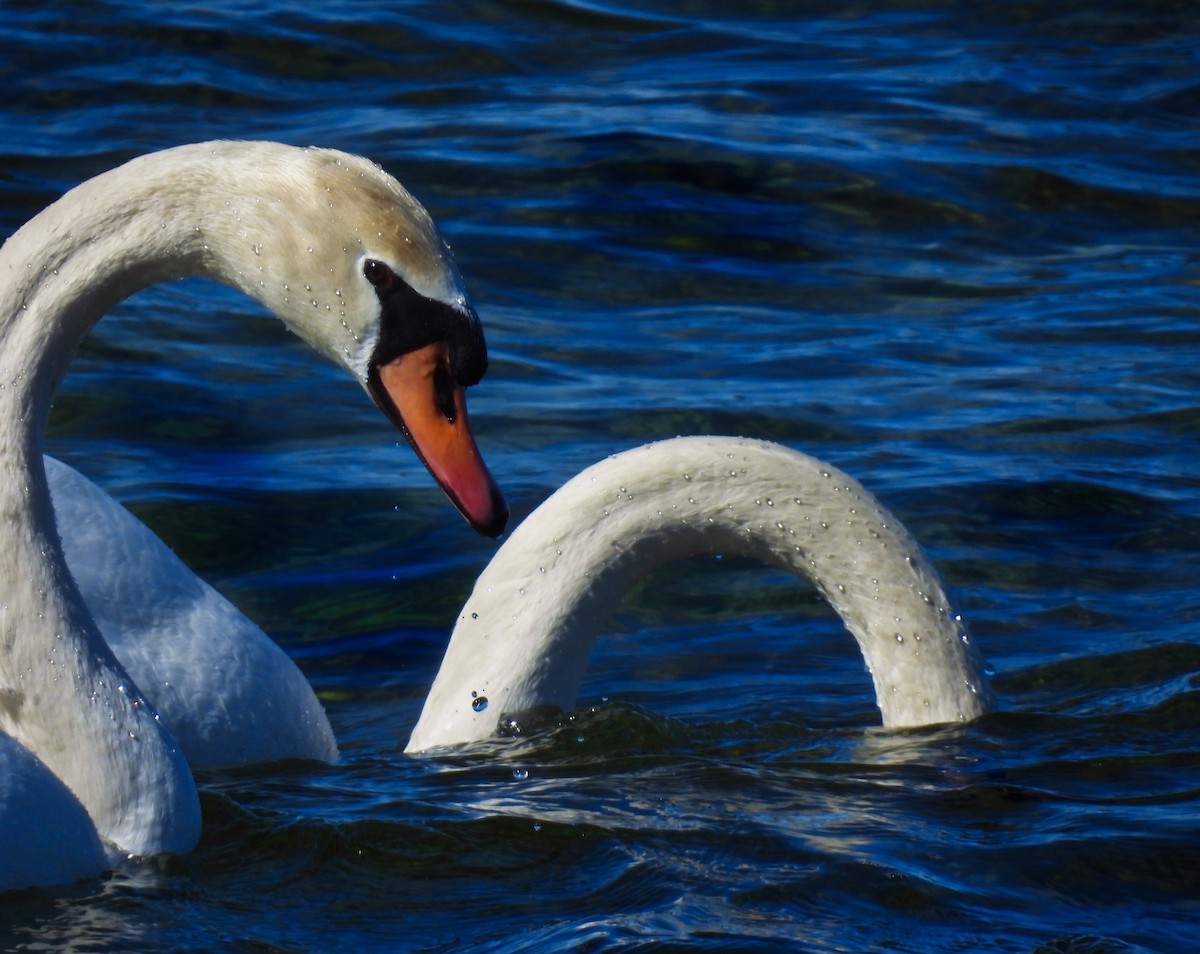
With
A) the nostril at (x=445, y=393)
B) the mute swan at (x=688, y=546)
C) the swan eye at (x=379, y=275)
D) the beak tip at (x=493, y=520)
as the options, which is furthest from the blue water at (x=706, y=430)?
the swan eye at (x=379, y=275)

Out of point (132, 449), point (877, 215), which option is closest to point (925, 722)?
point (132, 449)

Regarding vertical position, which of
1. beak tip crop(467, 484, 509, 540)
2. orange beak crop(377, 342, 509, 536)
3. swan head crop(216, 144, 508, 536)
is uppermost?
swan head crop(216, 144, 508, 536)

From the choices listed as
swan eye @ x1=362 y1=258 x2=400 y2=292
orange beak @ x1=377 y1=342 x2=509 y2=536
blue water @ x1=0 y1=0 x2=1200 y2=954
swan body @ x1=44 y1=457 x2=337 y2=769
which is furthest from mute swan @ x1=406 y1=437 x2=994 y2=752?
swan eye @ x1=362 y1=258 x2=400 y2=292

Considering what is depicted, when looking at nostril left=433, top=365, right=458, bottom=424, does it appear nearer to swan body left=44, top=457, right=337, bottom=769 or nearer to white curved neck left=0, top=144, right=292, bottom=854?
white curved neck left=0, top=144, right=292, bottom=854

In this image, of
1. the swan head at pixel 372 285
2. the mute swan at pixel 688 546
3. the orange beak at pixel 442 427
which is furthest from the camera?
the mute swan at pixel 688 546

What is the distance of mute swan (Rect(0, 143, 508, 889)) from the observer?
388 centimetres

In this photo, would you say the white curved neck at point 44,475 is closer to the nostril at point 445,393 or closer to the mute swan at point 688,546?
the nostril at point 445,393

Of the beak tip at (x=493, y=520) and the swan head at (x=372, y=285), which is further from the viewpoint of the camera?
the beak tip at (x=493, y=520)

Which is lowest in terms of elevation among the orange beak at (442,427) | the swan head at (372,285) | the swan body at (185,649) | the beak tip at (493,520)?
the swan body at (185,649)

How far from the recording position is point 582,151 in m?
10.3

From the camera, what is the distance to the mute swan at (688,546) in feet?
15.9

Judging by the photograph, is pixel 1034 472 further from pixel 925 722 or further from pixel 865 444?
pixel 925 722

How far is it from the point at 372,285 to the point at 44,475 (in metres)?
0.73

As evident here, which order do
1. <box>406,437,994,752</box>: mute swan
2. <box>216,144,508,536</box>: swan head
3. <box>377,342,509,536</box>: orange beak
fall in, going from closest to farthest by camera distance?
<box>216,144,508,536</box>: swan head → <box>377,342,509,536</box>: orange beak → <box>406,437,994,752</box>: mute swan
